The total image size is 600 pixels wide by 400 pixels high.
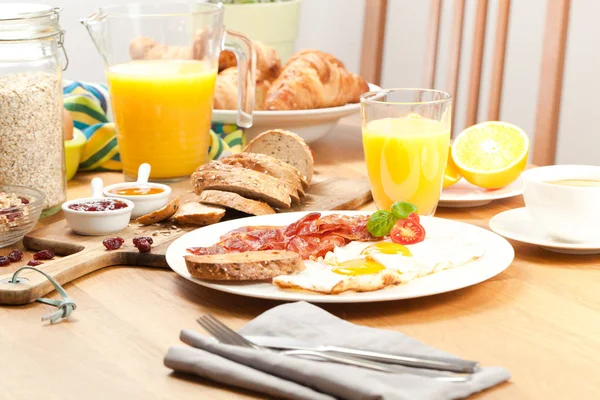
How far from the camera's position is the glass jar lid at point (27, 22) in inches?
61.4

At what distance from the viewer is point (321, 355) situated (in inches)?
38.3

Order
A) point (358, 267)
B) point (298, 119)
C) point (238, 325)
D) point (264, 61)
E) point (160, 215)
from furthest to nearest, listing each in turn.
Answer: point (264, 61), point (298, 119), point (160, 215), point (358, 267), point (238, 325)

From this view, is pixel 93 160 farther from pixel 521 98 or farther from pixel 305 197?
pixel 521 98

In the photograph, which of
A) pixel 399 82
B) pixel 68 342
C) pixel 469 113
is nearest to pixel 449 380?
pixel 68 342

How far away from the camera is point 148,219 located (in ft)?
5.20

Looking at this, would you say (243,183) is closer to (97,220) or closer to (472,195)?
(97,220)

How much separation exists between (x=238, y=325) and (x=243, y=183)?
54 cm

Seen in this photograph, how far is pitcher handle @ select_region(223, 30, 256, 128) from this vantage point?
2.00 meters

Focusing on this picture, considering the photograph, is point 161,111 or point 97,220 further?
point 161,111

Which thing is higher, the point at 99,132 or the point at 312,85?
the point at 312,85

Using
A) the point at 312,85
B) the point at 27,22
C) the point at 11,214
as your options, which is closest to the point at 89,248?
the point at 11,214

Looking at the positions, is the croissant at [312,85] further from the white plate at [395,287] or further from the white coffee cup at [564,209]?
the white coffee cup at [564,209]

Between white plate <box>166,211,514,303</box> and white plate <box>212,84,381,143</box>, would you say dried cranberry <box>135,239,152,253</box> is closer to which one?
white plate <box>166,211,514,303</box>

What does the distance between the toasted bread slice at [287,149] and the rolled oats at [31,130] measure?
436 mm
